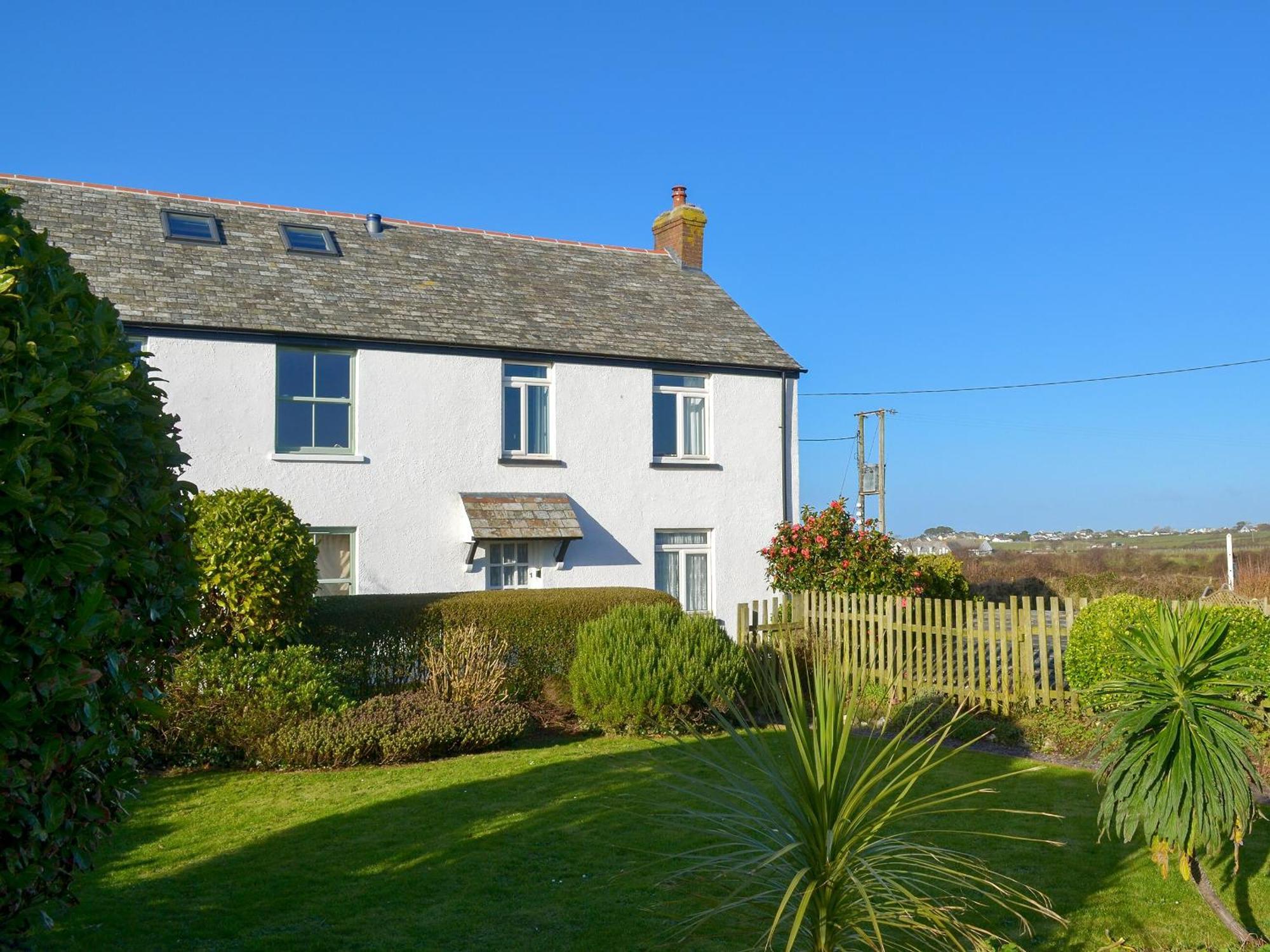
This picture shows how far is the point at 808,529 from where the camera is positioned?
17.4 meters

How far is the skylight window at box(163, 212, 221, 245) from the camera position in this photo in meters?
18.7

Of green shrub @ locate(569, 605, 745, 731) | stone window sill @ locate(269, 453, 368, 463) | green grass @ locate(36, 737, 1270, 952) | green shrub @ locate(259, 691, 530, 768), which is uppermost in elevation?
stone window sill @ locate(269, 453, 368, 463)

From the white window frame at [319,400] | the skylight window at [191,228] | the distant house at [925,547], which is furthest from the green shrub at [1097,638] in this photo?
the distant house at [925,547]

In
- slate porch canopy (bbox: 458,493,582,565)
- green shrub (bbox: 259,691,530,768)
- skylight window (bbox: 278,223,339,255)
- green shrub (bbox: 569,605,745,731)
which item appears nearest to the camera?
green shrub (bbox: 259,691,530,768)

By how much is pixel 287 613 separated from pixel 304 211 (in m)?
10.8

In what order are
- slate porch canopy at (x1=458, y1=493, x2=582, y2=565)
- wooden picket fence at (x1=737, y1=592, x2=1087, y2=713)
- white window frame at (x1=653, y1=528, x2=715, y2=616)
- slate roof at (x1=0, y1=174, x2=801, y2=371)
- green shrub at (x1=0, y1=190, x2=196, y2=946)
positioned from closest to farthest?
1. green shrub at (x1=0, y1=190, x2=196, y2=946)
2. wooden picket fence at (x1=737, y1=592, x2=1087, y2=713)
3. slate roof at (x1=0, y1=174, x2=801, y2=371)
4. slate porch canopy at (x1=458, y1=493, x2=582, y2=565)
5. white window frame at (x1=653, y1=528, x2=715, y2=616)

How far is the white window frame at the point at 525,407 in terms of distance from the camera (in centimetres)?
1911

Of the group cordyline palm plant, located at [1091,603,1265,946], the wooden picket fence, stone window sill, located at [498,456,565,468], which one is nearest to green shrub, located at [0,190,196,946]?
cordyline palm plant, located at [1091,603,1265,946]

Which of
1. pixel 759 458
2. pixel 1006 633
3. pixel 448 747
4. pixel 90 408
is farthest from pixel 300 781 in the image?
pixel 759 458

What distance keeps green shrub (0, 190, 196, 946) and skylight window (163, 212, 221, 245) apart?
50.6ft

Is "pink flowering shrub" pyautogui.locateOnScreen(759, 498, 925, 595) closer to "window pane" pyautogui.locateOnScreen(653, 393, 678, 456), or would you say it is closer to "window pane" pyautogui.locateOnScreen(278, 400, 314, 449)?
"window pane" pyautogui.locateOnScreen(653, 393, 678, 456)

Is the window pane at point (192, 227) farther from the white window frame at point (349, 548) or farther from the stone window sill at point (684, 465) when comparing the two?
the stone window sill at point (684, 465)

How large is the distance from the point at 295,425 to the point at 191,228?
441cm

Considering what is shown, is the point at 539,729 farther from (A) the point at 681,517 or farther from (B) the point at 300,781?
(A) the point at 681,517
